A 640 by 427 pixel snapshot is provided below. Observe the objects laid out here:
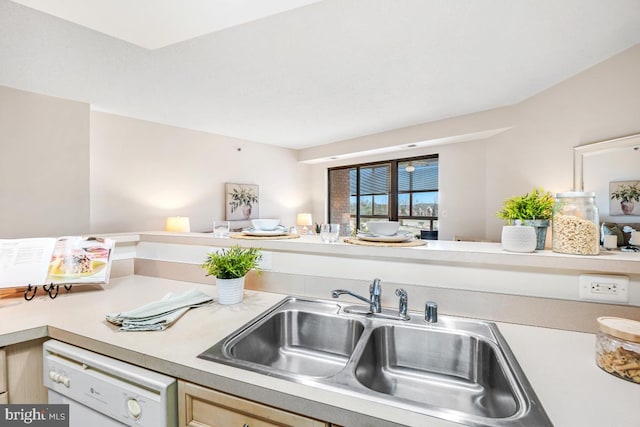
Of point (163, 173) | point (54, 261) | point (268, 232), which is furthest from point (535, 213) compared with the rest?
point (163, 173)

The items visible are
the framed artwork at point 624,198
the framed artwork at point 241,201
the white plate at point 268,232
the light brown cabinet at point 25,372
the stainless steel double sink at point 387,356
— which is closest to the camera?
the stainless steel double sink at point 387,356

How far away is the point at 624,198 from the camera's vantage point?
2.22 m

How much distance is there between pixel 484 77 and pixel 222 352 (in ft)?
10.4

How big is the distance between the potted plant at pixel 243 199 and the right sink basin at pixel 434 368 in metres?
4.02

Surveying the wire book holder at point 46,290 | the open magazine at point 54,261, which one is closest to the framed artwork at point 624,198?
the open magazine at point 54,261

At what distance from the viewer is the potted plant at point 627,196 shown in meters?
2.17

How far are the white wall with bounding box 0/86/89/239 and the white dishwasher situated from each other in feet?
7.45

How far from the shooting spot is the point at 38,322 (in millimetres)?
1079

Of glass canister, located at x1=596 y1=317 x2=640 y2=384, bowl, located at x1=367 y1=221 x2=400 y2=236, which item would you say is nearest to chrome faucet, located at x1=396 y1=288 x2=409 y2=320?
bowl, located at x1=367 y1=221 x2=400 y2=236

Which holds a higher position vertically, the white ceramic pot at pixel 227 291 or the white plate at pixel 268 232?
the white plate at pixel 268 232

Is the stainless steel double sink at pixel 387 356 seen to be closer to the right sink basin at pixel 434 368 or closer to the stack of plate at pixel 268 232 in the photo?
the right sink basin at pixel 434 368

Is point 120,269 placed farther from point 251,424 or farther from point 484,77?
point 484,77

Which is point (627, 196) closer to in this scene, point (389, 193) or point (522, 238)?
point (522, 238)

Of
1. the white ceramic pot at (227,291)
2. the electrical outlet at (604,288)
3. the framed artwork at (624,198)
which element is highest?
the framed artwork at (624,198)
